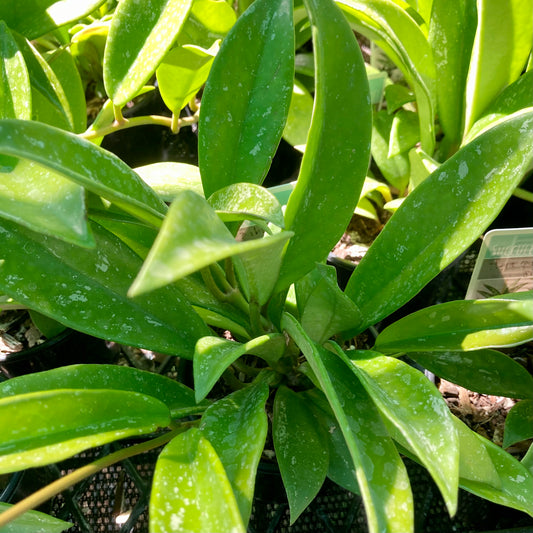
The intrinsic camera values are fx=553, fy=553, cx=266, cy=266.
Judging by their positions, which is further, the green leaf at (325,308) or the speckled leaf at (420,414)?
the green leaf at (325,308)

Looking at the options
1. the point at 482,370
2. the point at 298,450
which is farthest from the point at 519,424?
the point at 298,450

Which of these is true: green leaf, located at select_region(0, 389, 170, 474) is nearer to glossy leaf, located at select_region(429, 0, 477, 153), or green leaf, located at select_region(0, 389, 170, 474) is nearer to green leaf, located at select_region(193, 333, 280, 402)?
green leaf, located at select_region(193, 333, 280, 402)

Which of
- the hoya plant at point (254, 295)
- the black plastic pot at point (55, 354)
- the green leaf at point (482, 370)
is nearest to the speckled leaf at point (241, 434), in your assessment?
the hoya plant at point (254, 295)

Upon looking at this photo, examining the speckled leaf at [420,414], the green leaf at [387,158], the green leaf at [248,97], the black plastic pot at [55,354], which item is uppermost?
the green leaf at [248,97]

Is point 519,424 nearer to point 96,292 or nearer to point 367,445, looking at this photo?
point 367,445

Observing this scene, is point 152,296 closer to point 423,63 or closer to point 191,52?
point 191,52

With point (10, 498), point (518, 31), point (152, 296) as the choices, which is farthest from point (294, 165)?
point (10, 498)

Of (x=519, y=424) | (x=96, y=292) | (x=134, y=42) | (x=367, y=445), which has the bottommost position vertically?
(x=519, y=424)

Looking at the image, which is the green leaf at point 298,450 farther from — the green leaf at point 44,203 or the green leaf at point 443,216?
the green leaf at point 44,203
